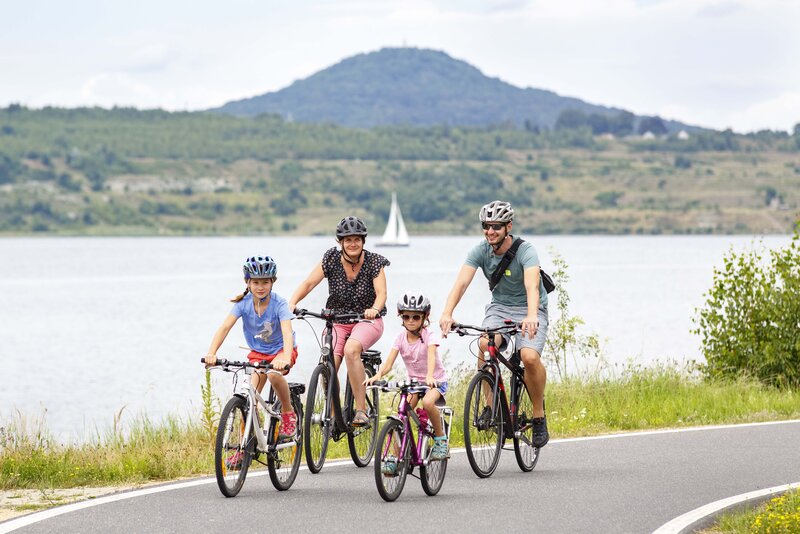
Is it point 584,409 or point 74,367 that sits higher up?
point 584,409

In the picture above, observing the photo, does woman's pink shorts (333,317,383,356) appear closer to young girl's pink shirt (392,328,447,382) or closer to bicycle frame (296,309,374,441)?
bicycle frame (296,309,374,441)

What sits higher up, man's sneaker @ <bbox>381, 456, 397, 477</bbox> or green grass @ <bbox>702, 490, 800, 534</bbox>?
man's sneaker @ <bbox>381, 456, 397, 477</bbox>

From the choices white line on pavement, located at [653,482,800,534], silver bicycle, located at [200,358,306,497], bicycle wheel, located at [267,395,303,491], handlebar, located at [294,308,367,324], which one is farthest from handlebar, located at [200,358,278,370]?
white line on pavement, located at [653,482,800,534]

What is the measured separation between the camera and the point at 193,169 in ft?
621

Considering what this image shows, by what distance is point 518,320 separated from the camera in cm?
1034

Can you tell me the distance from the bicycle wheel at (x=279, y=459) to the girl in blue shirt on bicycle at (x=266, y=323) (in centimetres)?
9

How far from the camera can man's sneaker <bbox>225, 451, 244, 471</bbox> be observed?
29.6 ft

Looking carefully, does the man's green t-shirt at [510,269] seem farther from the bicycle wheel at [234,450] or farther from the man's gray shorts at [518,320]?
the bicycle wheel at [234,450]

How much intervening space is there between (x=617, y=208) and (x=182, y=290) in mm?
101515

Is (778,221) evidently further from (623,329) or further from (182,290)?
(623,329)

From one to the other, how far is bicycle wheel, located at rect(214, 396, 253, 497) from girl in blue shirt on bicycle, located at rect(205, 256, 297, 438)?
0.43 m

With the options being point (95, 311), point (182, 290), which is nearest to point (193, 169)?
point (182, 290)

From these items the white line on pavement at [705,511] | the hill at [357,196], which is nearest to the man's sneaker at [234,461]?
the white line on pavement at [705,511]

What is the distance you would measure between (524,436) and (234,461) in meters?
2.53
